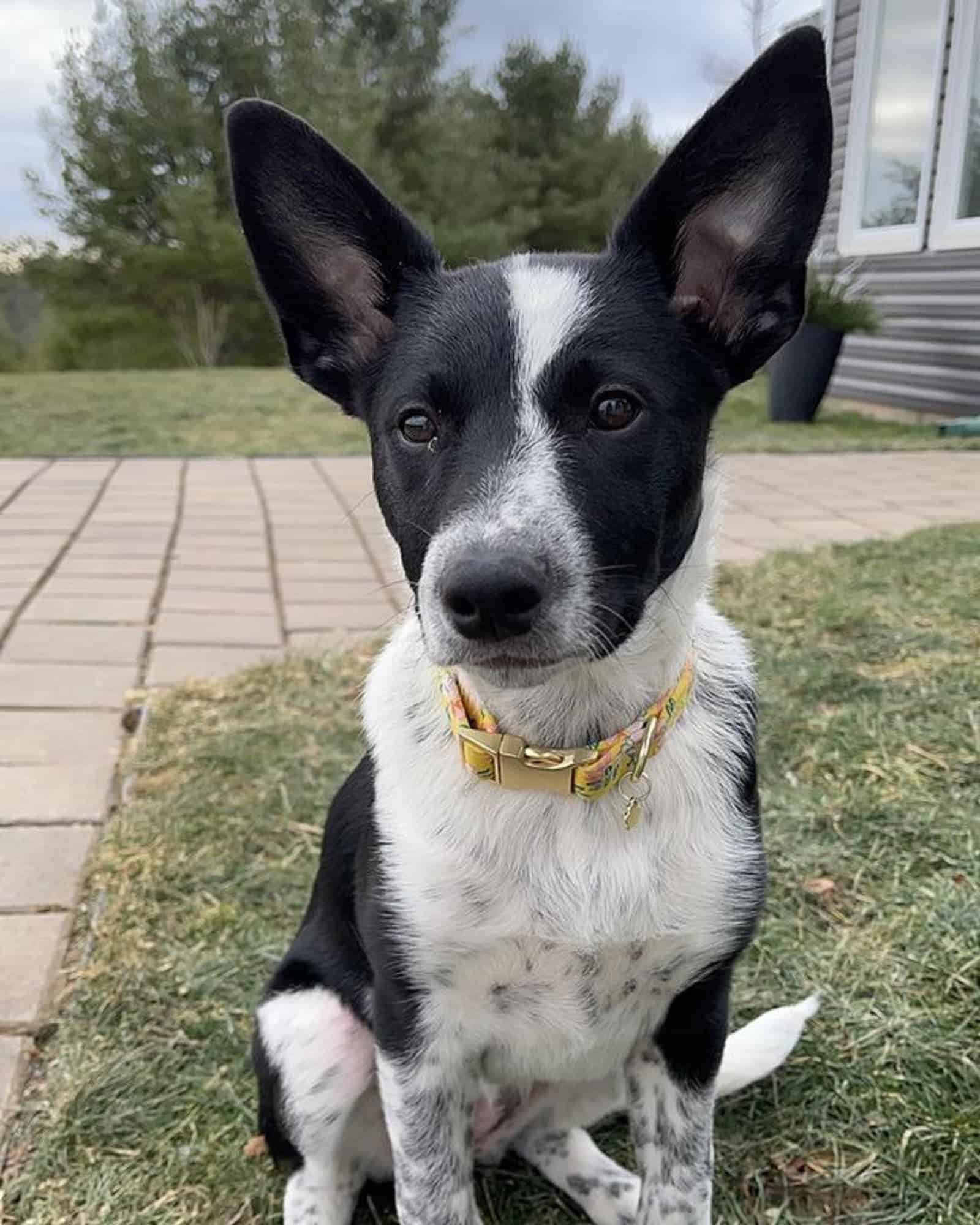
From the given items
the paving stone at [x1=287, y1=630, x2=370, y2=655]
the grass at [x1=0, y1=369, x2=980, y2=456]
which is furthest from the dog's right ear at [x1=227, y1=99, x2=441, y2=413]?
the grass at [x1=0, y1=369, x2=980, y2=456]

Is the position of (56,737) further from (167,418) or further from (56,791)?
(167,418)

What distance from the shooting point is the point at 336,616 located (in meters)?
4.48

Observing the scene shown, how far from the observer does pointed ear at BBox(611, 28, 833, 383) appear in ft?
4.89

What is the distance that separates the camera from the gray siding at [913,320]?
9.20m

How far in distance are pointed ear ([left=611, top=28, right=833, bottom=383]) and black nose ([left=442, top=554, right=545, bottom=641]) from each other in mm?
513

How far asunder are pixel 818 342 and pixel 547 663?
28.3 feet

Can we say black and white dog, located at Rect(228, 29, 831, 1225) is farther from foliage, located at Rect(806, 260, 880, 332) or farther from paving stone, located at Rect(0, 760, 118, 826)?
foliage, located at Rect(806, 260, 880, 332)

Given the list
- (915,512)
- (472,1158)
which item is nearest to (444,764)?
(472,1158)

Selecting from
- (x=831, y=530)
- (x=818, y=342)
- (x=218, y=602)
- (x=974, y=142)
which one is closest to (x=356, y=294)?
(x=218, y=602)

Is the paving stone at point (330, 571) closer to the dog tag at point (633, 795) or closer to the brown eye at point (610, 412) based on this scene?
the dog tag at point (633, 795)

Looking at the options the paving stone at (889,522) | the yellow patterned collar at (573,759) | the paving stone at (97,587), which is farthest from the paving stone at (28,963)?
the paving stone at (889,522)

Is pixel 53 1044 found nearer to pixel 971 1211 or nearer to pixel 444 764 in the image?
pixel 444 764

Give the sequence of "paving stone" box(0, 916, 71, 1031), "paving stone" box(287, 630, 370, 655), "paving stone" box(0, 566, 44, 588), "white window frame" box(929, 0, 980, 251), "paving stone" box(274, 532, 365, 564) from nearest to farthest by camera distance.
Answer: "paving stone" box(0, 916, 71, 1031) < "paving stone" box(287, 630, 370, 655) < "paving stone" box(0, 566, 44, 588) < "paving stone" box(274, 532, 365, 564) < "white window frame" box(929, 0, 980, 251)

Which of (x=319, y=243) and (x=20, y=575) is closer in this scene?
(x=319, y=243)
